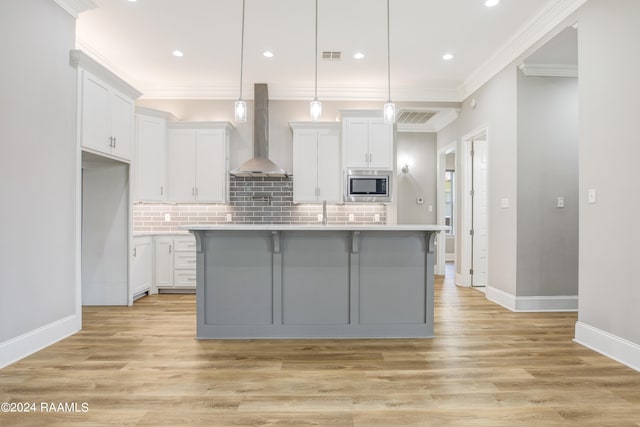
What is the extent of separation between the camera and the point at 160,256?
190 inches

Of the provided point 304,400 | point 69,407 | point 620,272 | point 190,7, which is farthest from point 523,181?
point 69,407

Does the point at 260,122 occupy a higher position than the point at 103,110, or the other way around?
the point at 260,122

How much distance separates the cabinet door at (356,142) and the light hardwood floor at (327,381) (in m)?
2.71

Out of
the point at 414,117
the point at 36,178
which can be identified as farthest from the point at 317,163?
the point at 36,178

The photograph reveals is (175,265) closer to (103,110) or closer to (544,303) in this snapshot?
(103,110)

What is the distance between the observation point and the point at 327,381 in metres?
2.17

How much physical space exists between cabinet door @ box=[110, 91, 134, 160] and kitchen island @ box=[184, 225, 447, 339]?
173 centimetres

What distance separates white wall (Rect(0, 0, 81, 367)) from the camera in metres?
2.40

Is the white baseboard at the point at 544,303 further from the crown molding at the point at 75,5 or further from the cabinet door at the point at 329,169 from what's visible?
the crown molding at the point at 75,5

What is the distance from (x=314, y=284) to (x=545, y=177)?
2980 mm

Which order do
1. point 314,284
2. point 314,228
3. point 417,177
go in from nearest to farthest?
point 314,228
point 314,284
point 417,177

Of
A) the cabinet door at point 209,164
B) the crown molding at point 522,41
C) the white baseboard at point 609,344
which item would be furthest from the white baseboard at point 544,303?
the cabinet door at point 209,164

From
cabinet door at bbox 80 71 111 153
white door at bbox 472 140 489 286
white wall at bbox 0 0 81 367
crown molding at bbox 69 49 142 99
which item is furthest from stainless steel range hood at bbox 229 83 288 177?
white door at bbox 472 140 489 286

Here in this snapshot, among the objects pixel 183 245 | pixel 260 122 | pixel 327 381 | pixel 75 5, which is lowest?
pixel 327 381
